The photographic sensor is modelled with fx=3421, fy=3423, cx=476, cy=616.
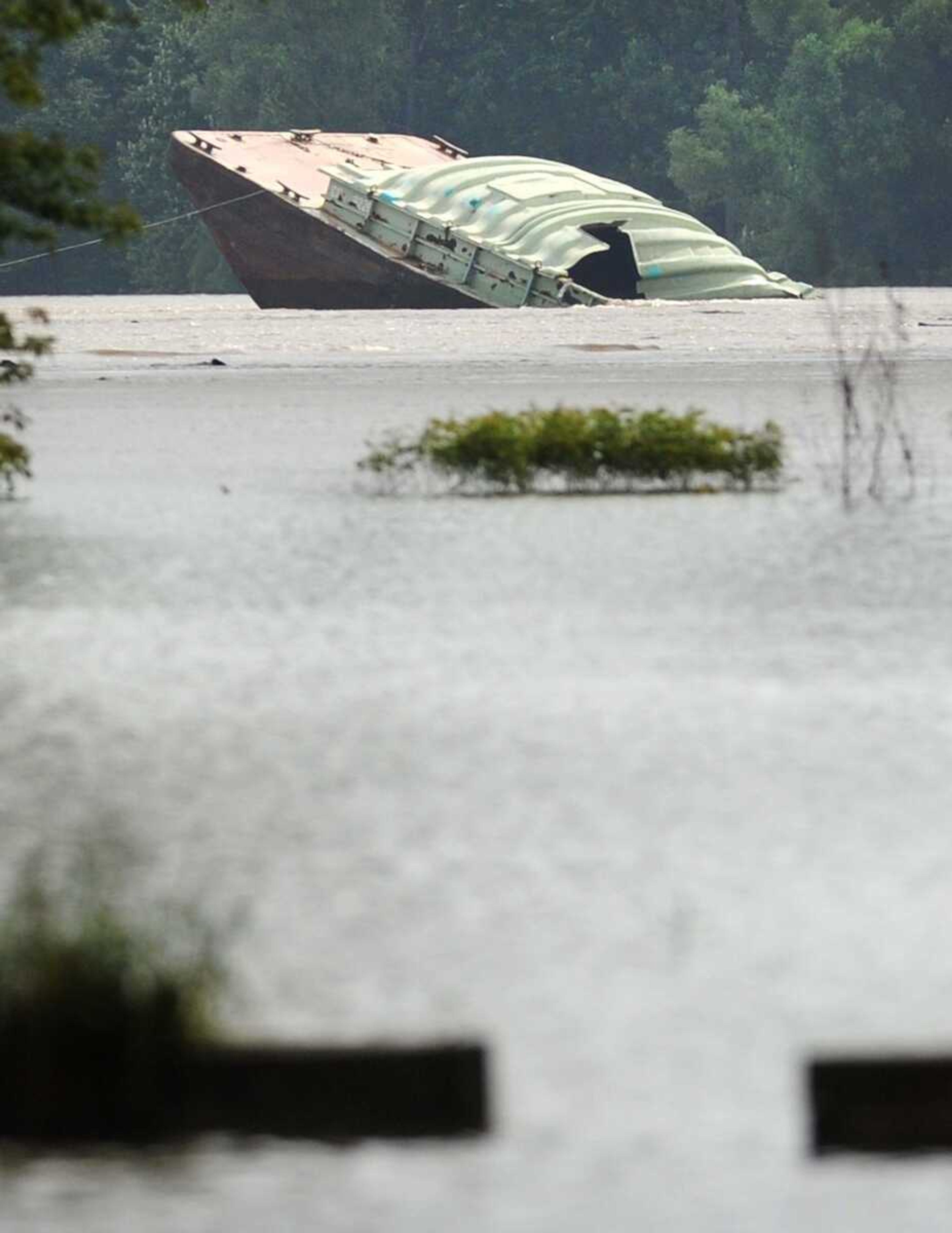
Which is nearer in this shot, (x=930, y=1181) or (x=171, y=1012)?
(x=930, y=1181)

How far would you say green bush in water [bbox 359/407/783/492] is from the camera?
25.2 meters

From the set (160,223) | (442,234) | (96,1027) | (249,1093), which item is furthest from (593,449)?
(160,223)

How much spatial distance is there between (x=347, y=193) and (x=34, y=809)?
60.3 meters

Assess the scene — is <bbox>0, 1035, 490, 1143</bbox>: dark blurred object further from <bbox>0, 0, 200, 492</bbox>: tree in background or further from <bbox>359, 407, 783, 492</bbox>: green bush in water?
<bbox>359, 407, 783, 492</bbox>: green bush in water

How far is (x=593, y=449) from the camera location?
2545 centimetres

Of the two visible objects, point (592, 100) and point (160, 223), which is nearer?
point (160, 223)

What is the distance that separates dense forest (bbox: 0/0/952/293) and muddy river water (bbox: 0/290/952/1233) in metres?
78.8

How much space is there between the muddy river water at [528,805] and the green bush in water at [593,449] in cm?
66

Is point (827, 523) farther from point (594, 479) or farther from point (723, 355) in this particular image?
point (723, 355)

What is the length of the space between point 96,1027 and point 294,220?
64.5 m

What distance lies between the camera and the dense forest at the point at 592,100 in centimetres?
10219

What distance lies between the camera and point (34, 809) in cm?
1023

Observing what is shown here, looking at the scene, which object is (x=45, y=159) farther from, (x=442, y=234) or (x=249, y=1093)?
(x=442, y=234)

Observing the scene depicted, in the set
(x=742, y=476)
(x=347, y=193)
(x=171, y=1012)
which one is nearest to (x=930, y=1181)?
(x=171, y=1012)
